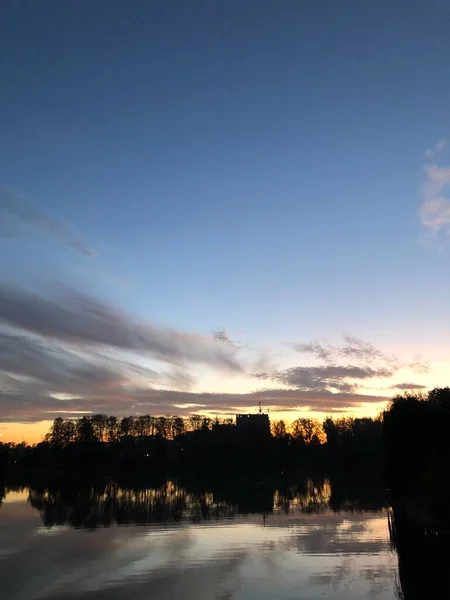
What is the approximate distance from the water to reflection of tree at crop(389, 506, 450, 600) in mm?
600

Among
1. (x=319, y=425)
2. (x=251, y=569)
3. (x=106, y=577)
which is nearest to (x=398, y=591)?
(x=251, y=569)

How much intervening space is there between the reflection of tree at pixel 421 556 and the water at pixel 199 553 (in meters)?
0.60

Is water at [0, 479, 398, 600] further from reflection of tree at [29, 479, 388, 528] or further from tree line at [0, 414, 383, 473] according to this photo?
tree line at [0, 414, 383, 473]

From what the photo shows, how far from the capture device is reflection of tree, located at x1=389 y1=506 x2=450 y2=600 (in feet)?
65.8

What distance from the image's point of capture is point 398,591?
19.9m

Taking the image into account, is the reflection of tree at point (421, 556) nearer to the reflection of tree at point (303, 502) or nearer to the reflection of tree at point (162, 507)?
the reflection of tree at point (303, 502)

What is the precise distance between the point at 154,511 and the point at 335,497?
75.2ft

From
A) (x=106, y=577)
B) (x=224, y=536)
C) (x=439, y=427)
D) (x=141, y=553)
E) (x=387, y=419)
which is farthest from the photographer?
(x=387, y=419)

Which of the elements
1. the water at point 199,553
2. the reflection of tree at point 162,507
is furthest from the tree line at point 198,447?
the water at point 199,553

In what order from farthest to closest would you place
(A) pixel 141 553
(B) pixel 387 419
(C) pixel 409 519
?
(B) pixel 387 419, (C) pixel 409 519, (A) pixel 141 553

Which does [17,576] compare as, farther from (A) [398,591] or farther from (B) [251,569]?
(A) [398,591]

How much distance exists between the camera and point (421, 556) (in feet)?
84.5

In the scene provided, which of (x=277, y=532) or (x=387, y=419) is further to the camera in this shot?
(x=387, y=419)

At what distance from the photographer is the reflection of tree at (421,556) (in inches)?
790
